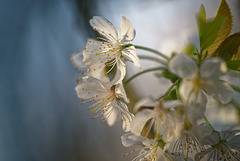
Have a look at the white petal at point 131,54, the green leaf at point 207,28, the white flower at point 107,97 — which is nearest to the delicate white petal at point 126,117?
the white flower at point 107,97

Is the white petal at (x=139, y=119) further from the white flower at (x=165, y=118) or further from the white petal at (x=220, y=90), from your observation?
the white petal at (x=220, y=90)

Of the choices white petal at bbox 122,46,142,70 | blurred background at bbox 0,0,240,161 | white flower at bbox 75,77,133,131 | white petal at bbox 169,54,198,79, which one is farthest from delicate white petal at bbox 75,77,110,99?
blurred background at bbox 0,0,240,161

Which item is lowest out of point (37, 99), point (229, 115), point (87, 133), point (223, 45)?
point (87, 133)

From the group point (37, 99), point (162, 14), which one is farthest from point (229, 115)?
point (37, 99)

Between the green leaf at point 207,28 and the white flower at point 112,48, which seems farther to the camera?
the white flower at point 112,48

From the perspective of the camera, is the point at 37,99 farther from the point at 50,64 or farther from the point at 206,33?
the point at 206,33

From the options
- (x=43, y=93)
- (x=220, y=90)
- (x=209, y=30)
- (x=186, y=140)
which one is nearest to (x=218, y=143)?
(x=186, y=140)
